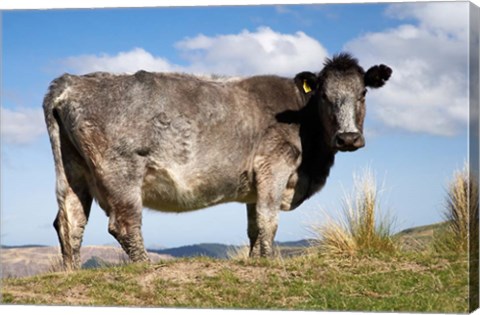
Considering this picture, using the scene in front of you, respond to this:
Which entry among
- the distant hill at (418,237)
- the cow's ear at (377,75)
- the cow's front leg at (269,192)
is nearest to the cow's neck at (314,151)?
the cow's front leg at (269,192)

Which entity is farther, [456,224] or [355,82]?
[355,82]

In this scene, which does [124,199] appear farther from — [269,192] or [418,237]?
[418,237]

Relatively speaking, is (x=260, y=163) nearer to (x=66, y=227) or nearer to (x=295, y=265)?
(x=295, y=265)

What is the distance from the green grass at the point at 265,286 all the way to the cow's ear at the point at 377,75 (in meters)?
2.85

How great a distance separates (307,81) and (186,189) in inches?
105

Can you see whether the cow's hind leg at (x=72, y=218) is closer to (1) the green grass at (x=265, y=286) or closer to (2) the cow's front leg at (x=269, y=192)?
(1) the green grass at (x=265, y=286)

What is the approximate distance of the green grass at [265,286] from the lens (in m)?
10.9

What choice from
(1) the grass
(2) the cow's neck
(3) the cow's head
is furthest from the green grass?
(2) the cow's neck

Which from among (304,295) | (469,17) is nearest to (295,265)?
(304,295)

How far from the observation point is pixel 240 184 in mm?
13734

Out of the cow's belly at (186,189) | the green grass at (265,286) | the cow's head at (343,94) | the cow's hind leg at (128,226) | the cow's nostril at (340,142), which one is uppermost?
the cow's head at (343,94)

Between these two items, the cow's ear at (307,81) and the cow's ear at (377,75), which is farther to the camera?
the cow's ear at (307,81)

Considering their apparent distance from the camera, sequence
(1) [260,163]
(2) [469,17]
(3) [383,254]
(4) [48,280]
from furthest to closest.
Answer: (1) [260,163]
(3) [383,254]
(4) [48,280]
(2) [469,17]

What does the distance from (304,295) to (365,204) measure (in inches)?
96.3
